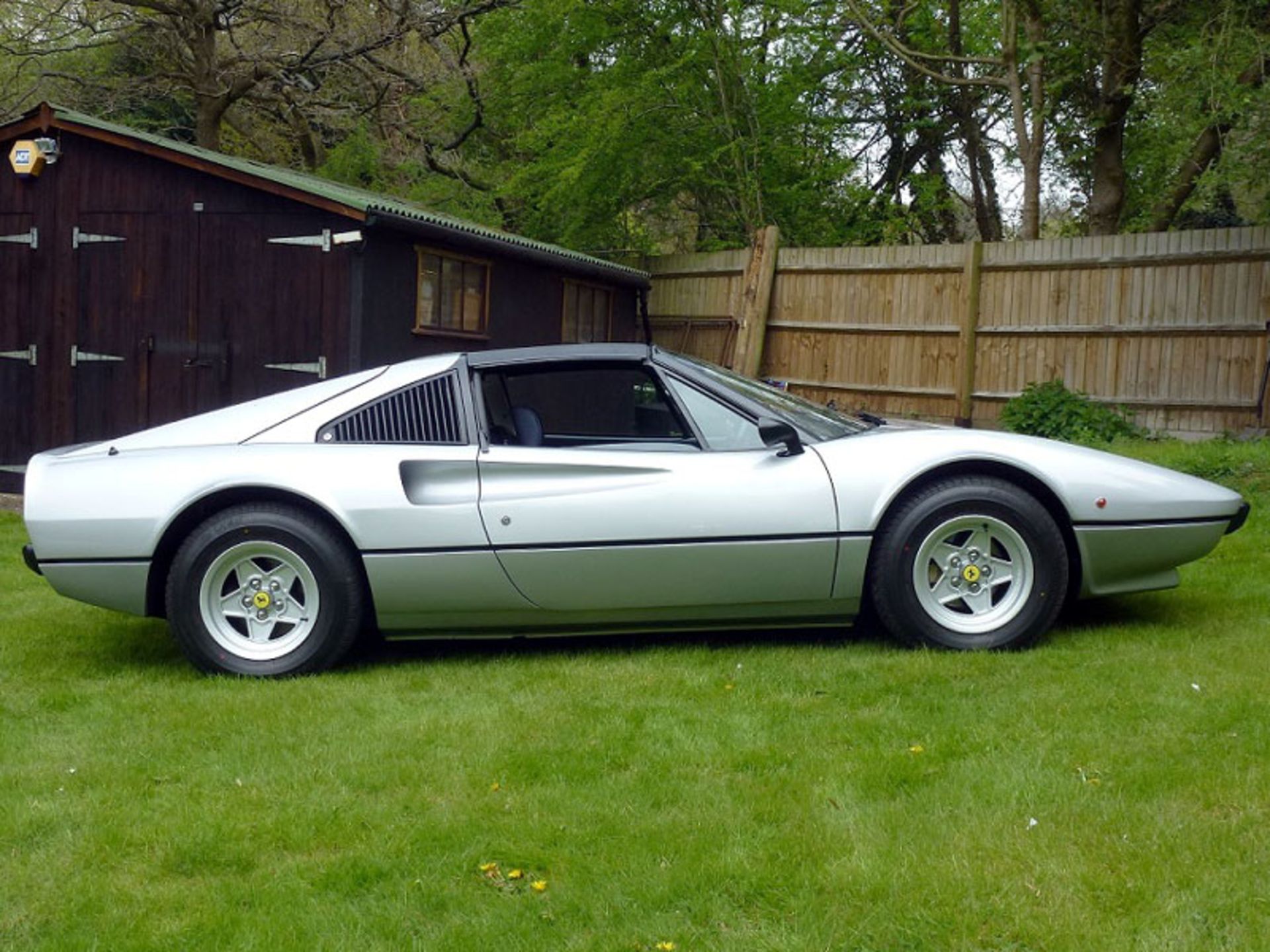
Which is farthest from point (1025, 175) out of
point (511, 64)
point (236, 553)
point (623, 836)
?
point (623, 836)

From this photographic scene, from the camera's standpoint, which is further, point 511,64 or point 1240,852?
point 511,64

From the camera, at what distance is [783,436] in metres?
4.99

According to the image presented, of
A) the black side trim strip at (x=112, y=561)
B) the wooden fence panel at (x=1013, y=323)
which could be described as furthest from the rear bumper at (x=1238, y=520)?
the wooden fence panel at (x=1013, y=323)

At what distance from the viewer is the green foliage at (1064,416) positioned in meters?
12.4

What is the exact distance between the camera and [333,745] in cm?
405

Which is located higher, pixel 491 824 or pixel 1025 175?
pixel 1025 175

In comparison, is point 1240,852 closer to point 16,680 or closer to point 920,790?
point 920,790

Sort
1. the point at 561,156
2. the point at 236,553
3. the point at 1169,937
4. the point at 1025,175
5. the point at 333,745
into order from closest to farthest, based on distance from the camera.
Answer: the point at 1169,937 < the point at 333,745 < the point at 236,553 < the point at 1025,175 < the point at 561,156

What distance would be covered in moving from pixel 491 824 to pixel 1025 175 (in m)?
14.3

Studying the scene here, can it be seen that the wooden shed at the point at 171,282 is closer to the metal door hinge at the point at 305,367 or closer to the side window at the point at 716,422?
the metal door hinge at the point at 305,367

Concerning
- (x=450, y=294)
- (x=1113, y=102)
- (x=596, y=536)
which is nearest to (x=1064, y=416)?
(x=1113, y=102)

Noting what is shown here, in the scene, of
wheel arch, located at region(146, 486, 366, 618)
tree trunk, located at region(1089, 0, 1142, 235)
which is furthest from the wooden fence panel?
wheel arch, located at region(146, 486, 366, 618)

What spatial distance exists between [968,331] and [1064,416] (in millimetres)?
1603

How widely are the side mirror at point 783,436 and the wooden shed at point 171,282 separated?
20.1 feet
